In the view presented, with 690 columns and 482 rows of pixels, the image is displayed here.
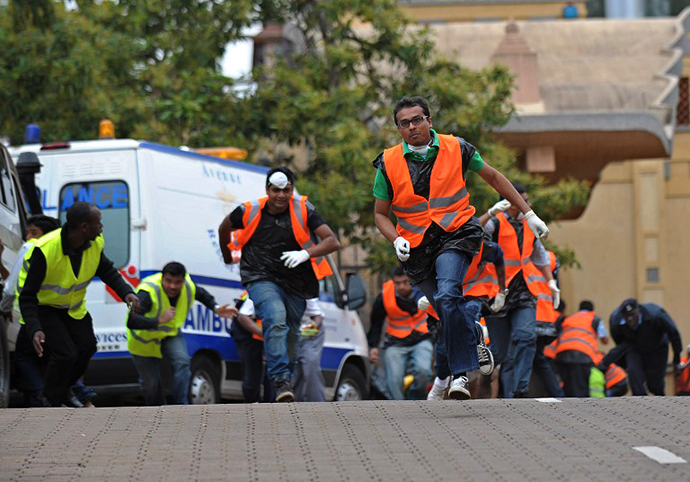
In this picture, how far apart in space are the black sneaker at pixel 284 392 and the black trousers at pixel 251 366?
2.51 meters

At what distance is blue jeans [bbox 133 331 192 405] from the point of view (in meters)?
12.5

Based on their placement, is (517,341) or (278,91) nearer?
(517,341)

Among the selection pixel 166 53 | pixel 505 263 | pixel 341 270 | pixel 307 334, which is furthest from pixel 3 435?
pixel 166 53

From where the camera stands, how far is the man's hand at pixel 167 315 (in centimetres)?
1230

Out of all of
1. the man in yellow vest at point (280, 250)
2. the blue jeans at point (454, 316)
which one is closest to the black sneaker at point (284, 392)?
the man in yellow vest at point (280, 250)

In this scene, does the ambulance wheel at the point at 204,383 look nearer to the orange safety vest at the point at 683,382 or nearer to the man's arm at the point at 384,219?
the man's arm at the point at 384,219

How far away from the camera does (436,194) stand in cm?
895

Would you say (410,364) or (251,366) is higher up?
(251,366)

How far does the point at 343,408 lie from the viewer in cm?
870

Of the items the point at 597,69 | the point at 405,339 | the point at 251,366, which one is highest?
the point at 597,69

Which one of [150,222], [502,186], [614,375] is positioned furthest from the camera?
[614,375]

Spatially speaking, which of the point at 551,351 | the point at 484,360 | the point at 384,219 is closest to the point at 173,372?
the point at 384,219

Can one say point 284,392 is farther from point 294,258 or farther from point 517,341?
point 517,341

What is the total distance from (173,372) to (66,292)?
195cm
